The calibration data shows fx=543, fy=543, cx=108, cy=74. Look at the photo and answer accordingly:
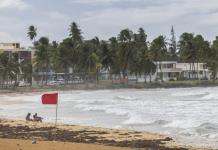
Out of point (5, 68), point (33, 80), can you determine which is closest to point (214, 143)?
point (5, 68)

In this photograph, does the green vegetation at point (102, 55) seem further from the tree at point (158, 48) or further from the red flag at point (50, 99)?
the red flag at point (50, 99)

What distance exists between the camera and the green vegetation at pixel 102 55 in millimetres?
102562

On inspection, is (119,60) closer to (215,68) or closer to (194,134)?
(215,68)

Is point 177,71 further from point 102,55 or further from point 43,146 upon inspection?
point 43,146

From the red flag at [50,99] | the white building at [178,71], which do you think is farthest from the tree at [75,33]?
the red flag at [50,99]

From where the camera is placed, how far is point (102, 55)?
107m

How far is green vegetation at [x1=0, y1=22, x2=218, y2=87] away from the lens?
102562mm

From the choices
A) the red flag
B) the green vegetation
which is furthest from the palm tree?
the red flag

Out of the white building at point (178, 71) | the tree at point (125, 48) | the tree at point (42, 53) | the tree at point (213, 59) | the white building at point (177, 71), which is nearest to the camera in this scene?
the tree at point (42, 53)

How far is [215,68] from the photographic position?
117 meters

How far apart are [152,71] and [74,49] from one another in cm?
2065

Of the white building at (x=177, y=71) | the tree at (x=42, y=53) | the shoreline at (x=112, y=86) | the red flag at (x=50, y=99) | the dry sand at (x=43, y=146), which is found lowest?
the shoreline at (x=112, y=86)

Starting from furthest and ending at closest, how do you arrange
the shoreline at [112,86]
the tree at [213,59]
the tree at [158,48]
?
the tree at [213,59], the tree at [158,48], the shoreline at [112,86]

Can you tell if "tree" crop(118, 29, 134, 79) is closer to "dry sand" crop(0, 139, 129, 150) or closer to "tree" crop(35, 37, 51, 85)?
"tree" crop(35, 37, 51, 85)
